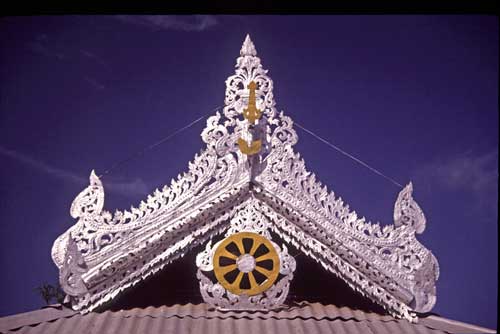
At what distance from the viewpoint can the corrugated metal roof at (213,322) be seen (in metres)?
7.73

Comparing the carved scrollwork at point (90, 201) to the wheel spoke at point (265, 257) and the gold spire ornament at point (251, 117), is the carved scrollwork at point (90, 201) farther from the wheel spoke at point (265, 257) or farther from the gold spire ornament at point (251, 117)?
the wheel spoke at point (265, 257)

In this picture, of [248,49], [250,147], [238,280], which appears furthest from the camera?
[248,49]

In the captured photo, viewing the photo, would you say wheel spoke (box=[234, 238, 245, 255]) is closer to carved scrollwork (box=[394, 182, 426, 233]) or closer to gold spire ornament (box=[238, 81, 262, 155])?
gold spire ornament (box=[238, 81, 262, 155])

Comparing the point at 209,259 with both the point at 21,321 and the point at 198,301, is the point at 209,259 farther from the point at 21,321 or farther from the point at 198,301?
the point at 21,321

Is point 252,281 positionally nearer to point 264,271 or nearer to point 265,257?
point 264,271

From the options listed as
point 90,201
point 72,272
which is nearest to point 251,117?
point 90,201

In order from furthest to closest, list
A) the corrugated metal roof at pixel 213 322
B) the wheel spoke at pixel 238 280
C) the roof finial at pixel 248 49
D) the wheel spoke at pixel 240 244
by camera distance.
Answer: the roof finial at pixel 248 49, the wheel spoke at pixel 240 244, the wheel spoke at pixel 238 280, the corrugated metal roof at pixel 213 322

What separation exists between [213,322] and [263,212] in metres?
1.32

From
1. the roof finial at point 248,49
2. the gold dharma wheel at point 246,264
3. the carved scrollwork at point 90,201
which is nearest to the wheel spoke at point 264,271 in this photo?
the gold dharma wheel at point 246,264

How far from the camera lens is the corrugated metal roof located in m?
7.73

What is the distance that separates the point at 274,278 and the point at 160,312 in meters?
1.25

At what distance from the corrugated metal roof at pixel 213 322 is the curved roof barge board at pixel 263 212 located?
0.20 m

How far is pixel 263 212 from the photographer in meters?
8.45

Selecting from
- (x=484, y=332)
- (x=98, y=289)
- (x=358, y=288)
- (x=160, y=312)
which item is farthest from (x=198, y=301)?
(x=484, y=332)
